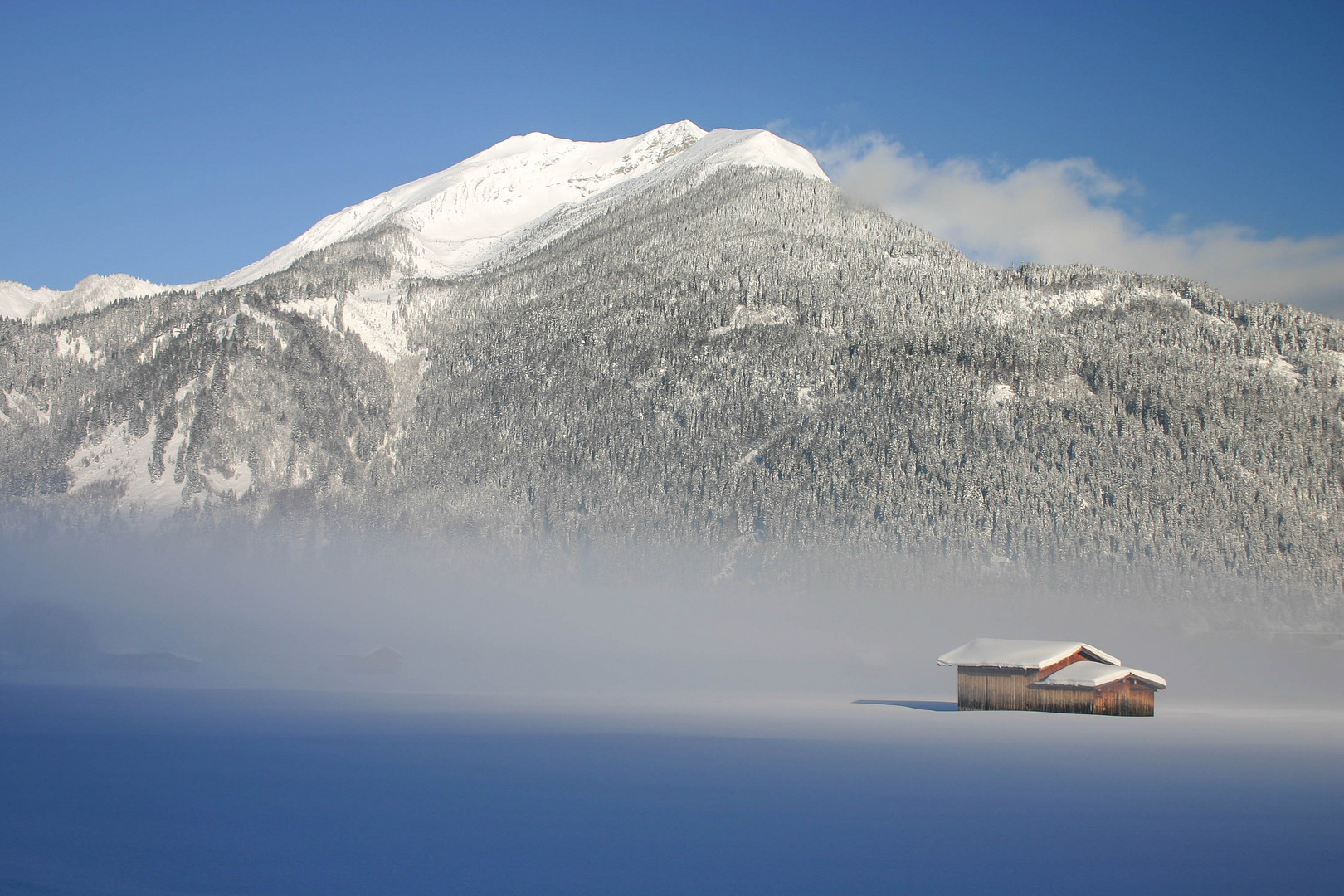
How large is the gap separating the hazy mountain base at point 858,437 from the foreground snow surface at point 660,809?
8975cm

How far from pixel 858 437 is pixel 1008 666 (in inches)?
3522

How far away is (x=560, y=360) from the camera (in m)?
191

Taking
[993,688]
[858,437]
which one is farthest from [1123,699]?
[858,437]

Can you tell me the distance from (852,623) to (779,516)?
62.5 ft

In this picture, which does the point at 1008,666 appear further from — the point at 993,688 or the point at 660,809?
the point at 660,809

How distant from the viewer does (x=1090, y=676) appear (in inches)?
2778

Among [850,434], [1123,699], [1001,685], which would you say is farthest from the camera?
[850,434]

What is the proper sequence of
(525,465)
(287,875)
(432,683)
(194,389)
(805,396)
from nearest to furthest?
A: (287,875) < (432,683) < (805,396) < (525,465) < (194,389)

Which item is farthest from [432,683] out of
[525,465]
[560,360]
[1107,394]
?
[1107,394]

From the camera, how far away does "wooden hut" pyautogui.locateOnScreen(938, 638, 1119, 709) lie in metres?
71.8

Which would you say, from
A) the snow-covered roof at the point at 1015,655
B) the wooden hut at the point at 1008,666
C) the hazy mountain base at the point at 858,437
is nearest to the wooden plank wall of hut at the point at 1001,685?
the wooden hut at the point at 1008,666

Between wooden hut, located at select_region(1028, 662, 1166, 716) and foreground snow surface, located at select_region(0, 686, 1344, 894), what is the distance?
5.98 metres

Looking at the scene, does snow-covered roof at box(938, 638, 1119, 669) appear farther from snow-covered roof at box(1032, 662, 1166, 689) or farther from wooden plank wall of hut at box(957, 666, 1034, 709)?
snow-covered roof at box(1032, 662, 1166, 689)

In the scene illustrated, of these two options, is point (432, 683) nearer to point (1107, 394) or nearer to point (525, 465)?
point (525, 465)
